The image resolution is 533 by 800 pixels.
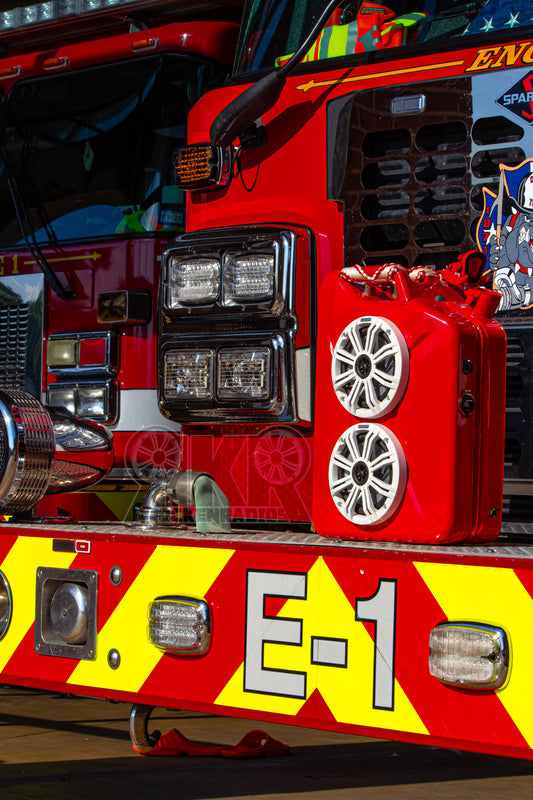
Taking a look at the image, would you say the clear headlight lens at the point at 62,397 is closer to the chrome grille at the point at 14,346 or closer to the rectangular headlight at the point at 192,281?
the chrome grille at the point at 14,346

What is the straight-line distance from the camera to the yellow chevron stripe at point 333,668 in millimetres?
2263

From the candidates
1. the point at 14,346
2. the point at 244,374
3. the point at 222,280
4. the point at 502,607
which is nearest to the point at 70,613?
the point at 244,374

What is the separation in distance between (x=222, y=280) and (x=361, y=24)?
2.93 ft

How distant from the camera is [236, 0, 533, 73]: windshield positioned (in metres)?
3.04

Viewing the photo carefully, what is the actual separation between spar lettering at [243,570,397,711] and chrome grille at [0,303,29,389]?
2541 mm

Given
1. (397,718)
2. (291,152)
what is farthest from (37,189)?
(397,718)

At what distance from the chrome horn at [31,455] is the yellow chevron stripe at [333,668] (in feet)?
2.81

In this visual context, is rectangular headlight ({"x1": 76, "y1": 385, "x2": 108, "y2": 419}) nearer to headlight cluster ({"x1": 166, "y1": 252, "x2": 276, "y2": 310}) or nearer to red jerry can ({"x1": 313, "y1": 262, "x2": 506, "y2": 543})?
headlight cluster ({"x1": 166, "y1": 252, "x2": 276, "y2": 310})

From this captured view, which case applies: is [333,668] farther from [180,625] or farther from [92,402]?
[92,402]

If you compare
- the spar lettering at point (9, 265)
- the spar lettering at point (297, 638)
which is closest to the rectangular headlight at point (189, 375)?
the spar lettering at point (297, 638)

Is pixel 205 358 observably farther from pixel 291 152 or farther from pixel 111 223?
pixel 111 223

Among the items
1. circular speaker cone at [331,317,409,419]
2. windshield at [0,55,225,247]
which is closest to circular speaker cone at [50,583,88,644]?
circular speaker cone at [331,317,409,419]

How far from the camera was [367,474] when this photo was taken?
2543mm

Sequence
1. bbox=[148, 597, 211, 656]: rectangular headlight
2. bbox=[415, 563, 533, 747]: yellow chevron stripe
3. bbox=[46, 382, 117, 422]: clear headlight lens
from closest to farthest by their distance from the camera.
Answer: bbox=[415, 563, 533, 747]: yellow chevron stripe, bbox=[148, 597, 211, 656]: rectangular headlight, bbox=[46, 382, 117, 422]: clear headlight lens
